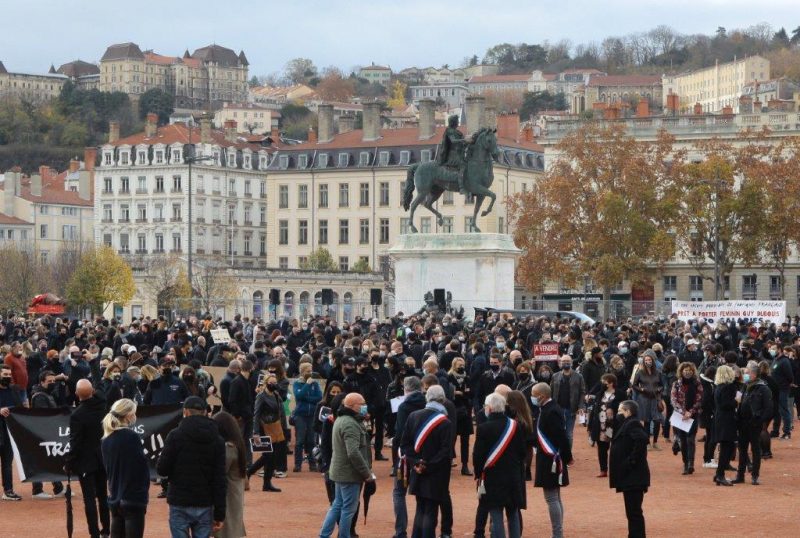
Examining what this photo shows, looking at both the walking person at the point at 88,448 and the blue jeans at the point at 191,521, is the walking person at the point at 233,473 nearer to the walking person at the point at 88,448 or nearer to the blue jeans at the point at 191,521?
the blue jeans at the point at 191,521

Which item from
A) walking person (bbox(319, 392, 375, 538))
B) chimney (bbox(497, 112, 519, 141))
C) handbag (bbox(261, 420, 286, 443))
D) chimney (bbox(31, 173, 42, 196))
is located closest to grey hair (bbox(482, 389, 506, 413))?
walking person (bbox(319, 392, 375, 538))

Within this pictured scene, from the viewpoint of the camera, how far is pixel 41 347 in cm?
3131

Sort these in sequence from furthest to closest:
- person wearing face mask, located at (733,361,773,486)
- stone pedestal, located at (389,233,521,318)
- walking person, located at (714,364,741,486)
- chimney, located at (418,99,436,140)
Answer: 1. chimney, located at (418,99,436,140)
2. stone pedestal, located at (389,233,521,318)
3. person wearing face mask, located at (733,361,773,486)
4. walking person, located at (714,364,741,486)

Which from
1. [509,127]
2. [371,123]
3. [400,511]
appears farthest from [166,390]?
[509,127]

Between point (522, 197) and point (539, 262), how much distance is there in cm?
390

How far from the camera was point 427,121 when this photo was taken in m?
112

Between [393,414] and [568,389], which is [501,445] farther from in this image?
[568,389]

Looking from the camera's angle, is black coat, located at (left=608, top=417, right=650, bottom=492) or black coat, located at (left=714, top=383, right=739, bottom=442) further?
black coat, located at (left=714, top=383, right=739, bottom=442)

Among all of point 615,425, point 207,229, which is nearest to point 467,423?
point 615,425

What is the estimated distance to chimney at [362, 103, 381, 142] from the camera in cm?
11262

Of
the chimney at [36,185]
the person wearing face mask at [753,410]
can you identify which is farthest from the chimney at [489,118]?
the person wearing face mask at [753,410]

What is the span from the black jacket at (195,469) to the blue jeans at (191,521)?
5 centimetres

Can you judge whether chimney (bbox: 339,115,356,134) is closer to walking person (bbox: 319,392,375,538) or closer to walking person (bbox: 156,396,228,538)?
walking person (bbox: 319,392,375,538)

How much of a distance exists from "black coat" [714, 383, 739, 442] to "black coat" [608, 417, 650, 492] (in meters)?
5.17
